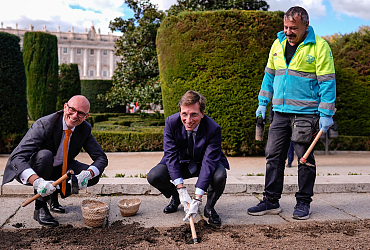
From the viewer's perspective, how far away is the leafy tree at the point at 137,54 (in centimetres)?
1195

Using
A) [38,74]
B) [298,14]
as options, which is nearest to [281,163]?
[298,14]

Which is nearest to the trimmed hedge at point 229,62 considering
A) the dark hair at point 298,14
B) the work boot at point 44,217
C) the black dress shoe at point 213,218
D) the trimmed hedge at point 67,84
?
the dark hair at point 298,14

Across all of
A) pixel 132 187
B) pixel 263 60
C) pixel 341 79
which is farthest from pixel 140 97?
pixel 132 187

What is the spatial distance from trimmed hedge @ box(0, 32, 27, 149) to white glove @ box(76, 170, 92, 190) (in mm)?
5171

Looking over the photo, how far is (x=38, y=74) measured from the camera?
15.1 meters

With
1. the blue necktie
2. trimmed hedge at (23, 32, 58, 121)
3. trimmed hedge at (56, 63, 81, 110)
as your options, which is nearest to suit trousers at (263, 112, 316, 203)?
the blue necktie

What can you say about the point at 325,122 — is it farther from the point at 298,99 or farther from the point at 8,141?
the point at 8,141

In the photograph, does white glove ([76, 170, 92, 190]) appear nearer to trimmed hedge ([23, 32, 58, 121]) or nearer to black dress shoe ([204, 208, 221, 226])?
black dress shoe ([204, 208, 221, 226])

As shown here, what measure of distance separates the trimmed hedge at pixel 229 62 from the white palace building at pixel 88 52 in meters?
72.3

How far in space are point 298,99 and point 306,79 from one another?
0.22 m

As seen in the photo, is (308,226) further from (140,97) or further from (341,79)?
(140,97)

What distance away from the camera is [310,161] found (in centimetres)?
349

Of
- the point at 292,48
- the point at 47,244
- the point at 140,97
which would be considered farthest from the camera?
the point at 140,97

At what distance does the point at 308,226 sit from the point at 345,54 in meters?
8.40
